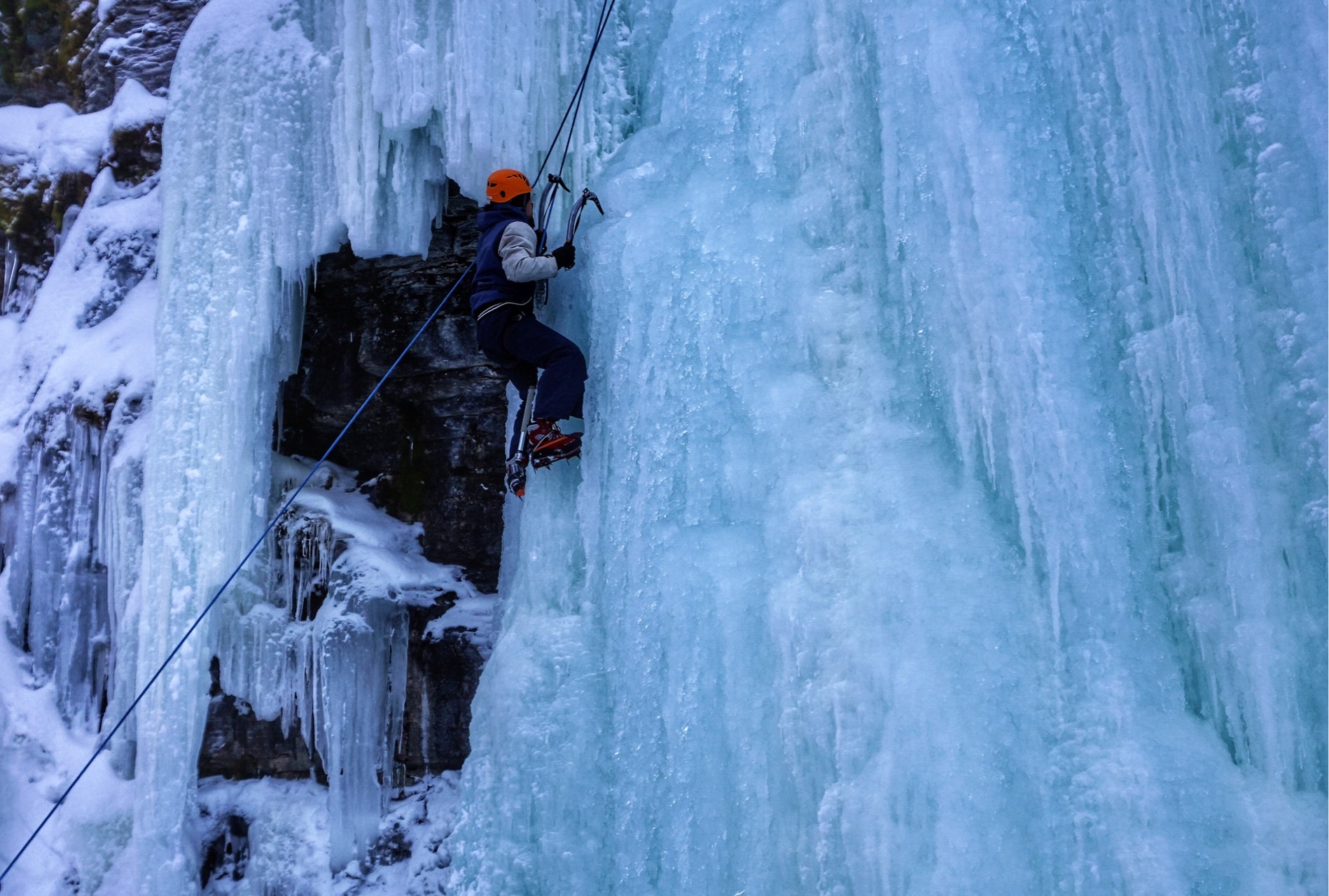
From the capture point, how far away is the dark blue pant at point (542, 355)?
12.5 ft

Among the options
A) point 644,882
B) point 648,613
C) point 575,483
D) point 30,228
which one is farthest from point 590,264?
point 30,228

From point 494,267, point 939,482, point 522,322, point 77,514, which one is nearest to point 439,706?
point 77,514

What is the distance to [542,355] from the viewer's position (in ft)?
12.8

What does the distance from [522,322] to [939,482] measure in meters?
1.71

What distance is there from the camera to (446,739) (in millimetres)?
5449

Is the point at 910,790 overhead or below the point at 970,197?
below

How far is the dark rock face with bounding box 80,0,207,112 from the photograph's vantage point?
20.9 ft

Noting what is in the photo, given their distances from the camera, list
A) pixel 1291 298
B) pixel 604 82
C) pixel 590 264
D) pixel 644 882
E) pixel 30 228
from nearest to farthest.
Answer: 1. pixel 1291 298
2. pixel 644 882
3. pixel 590 264
4. pixel 604 82
5. pixel 30 228

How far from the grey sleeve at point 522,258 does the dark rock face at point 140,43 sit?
12.8 feet

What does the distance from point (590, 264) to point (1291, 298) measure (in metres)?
2.44

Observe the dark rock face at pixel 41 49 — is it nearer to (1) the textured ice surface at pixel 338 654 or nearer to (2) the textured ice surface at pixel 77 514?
(2) the textured ice surface at pixel 77 514

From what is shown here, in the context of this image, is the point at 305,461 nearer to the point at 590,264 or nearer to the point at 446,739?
the point at 446,739

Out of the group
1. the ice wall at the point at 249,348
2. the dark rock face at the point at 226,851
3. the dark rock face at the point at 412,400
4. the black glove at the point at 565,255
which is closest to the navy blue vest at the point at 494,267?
the black glove at the point at 565,255

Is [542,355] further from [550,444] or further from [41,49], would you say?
[41,49]
